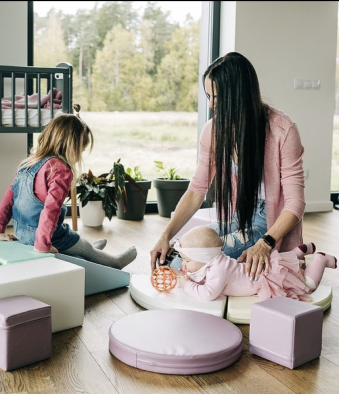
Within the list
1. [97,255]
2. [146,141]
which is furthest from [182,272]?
[146,141]

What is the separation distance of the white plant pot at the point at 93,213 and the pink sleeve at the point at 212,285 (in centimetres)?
199

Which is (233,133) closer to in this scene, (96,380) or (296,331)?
(296,331)

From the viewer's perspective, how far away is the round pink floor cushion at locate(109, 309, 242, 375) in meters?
1.77

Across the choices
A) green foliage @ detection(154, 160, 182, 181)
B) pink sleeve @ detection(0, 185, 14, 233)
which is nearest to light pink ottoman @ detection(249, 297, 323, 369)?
pink sleeve @ detection(0, 185, 14, 233)

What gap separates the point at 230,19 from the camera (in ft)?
15.4

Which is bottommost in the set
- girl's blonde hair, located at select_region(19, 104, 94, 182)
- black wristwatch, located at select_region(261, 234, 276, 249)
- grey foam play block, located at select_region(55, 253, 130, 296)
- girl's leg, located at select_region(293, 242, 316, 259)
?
grey foam play block, located at select_region(55, 253, 130, 296)

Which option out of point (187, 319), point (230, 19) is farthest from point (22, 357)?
point (230, 19)

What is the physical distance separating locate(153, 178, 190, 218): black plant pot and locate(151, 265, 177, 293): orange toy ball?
2.21 metres

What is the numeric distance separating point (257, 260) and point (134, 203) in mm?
2422

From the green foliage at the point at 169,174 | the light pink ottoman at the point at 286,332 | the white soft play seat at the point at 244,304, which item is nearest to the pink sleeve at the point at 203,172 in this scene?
the white soft play seat at the point at 244,304

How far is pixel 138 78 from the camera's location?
5098mm

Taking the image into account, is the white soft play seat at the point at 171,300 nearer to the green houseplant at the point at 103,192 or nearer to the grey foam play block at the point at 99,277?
the grey foam play block at the point at 99,277

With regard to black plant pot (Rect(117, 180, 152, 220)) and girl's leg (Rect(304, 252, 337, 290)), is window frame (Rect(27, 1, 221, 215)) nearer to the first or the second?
black plant pot (Rect(117, 180, 152, 220))

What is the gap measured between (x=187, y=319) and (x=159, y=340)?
19 centimetres
